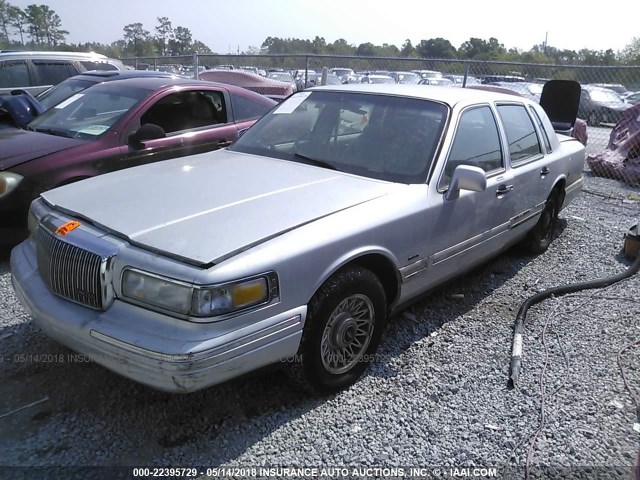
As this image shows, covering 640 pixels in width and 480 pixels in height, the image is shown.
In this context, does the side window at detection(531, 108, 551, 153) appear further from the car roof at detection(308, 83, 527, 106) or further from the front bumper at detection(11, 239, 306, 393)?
the front bumper at detection(11, 239, 306, 393)

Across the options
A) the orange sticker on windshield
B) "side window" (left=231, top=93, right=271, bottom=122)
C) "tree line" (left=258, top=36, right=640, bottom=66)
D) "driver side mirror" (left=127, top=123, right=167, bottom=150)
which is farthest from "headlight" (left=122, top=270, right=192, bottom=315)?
"tree line" (left=258, top=36, right=640, bottom=66)

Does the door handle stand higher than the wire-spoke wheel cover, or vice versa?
the door handle

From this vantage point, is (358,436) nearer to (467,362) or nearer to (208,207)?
(467,362)

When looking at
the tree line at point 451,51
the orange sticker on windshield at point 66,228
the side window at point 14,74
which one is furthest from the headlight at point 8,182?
the tree line at point 451,51

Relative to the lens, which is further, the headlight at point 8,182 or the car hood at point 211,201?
the headlight at point 8,182

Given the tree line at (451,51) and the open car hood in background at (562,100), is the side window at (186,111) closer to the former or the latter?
the open car hood in background at (562,100)

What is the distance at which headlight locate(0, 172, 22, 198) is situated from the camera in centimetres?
421

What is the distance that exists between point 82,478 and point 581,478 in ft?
7.46

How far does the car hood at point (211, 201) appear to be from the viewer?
2.40 meters

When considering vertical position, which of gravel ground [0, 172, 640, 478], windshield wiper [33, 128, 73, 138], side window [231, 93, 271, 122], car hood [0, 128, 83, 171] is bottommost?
gravel ground [0, 172, 640, 478]

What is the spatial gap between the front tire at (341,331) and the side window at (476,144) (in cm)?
91

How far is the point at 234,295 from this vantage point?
225cm

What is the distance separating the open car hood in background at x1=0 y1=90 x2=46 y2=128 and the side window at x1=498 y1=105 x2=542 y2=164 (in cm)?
503

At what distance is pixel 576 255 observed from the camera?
211 inches
